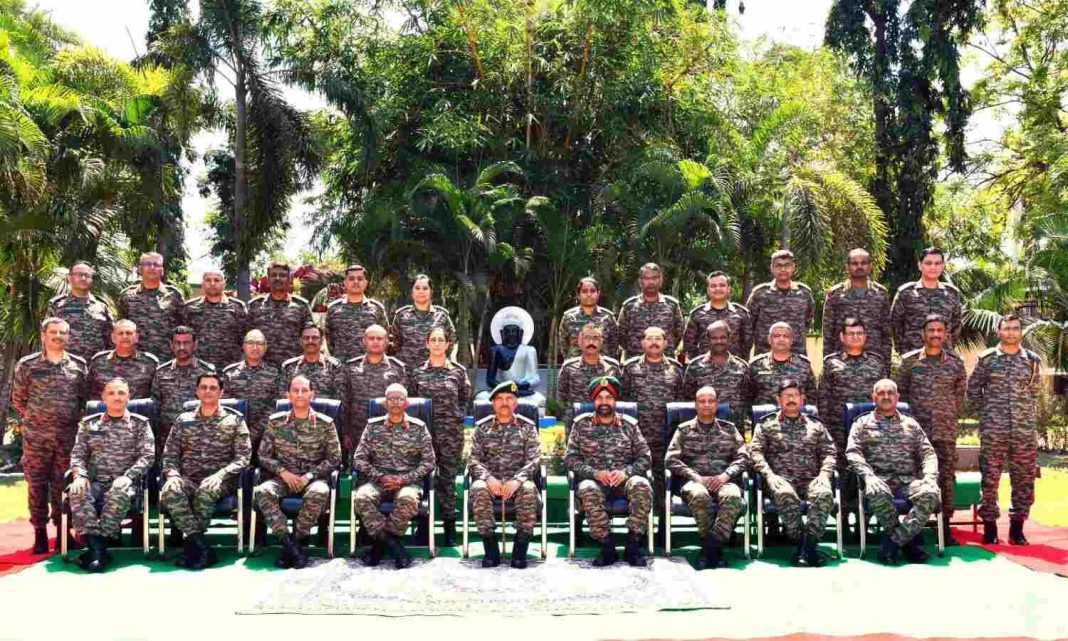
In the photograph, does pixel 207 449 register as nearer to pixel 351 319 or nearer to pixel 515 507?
pixel 351 319

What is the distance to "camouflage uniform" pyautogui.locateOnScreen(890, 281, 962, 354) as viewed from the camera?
762cm

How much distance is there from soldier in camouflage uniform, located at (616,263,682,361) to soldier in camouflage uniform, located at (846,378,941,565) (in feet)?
5.65

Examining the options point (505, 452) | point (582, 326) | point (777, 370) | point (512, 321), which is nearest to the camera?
point (505, 452)

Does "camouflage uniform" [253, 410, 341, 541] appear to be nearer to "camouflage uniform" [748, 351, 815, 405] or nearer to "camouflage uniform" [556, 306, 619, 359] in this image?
"camouflage uniform" [556, 306, 619, 359]

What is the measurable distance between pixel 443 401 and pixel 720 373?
6.50 feet

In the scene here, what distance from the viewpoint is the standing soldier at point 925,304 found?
7.58 meters

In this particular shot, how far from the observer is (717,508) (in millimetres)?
6441

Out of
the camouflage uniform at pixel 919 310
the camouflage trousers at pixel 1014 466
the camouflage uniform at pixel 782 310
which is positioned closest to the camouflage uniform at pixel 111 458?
the camouflage uniform at pixel 782 310

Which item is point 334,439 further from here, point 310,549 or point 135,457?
point 135,457

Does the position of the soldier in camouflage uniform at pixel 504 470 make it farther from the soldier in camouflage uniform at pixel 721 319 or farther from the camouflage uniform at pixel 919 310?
the camouflage uniform at pixel 919 310

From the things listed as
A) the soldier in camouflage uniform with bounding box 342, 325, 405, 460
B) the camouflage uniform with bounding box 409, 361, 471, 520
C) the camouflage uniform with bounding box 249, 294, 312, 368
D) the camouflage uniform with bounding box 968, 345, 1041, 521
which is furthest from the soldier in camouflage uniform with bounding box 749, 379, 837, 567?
the camouflage uniform with bounding box 249, 294, 312, 368

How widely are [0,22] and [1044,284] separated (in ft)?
47.4

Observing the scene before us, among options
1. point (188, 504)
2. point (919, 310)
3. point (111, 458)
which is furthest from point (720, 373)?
point (111, 458)

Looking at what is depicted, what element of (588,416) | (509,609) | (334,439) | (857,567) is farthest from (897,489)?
(334,439)
